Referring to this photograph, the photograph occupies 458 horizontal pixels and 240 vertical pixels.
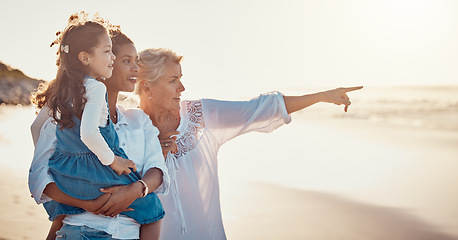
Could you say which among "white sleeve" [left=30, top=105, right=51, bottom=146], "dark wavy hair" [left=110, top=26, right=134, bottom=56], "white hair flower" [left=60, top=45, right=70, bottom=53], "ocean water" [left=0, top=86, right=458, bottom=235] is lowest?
"ocean water" [left=0, top=86, right=458, bottom=235]

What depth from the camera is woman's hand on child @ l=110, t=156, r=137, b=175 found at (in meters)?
2.25

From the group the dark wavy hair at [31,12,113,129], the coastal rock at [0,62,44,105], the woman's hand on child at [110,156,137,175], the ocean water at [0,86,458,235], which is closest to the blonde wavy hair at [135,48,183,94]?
the dark wavy hair at [31,12,113,129]

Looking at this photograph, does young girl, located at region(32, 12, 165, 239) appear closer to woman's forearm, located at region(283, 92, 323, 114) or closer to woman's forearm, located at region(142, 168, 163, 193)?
woman's forearm, located at region(142, 168, 163, 193)

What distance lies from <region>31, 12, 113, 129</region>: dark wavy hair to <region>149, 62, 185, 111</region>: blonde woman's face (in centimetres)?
93

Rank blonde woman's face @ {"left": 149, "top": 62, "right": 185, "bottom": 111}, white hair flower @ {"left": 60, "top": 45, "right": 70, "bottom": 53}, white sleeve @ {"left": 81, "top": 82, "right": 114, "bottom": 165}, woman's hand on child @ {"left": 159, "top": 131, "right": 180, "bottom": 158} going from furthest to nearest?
blonde woman's face @ {"left": 149, "top": 62, "right": 185, "bottom": 111}
woman's hand on child @ {"left": 159, "top": 131, "right": 180, "bottom": 158}
white hair flower @ {"left": 60, "top": 45, "right": 70, "bottom": 53}
white sleeve @ {"left": 81, "top": 82, "right": 114, "bottom": 165}

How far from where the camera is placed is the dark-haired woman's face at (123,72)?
261 centimetres

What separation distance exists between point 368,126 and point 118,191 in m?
12.8

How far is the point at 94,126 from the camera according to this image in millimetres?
2174

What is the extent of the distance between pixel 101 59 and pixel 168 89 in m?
0.97

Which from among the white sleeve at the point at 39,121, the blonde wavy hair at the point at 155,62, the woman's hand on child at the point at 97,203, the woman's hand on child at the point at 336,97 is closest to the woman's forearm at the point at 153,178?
the woman's hand on child at the point at 97,203

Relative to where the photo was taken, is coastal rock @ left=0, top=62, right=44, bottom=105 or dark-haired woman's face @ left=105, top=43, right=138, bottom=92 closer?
dark-haired woman's face @ left=105, top=43, right=138, bottom=92

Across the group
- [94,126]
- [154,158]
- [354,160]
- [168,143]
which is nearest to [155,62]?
[168,143]

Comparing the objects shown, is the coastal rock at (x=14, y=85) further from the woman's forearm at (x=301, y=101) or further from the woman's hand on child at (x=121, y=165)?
the woman's hand on child at (x=121, y=165)

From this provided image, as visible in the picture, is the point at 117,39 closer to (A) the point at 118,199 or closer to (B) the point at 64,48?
(B) the point at 64,48
